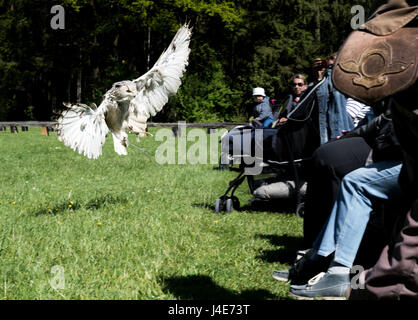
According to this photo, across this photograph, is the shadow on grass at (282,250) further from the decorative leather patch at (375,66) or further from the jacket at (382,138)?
the decorative leather patch at (375,66)

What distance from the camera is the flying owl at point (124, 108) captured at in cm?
645

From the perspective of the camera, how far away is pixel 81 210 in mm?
6156

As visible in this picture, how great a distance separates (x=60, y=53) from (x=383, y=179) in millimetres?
36808

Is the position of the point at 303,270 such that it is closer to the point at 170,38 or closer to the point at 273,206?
the point at 273,206

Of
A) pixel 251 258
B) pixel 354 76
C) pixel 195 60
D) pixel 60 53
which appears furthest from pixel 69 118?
pixel 60 53

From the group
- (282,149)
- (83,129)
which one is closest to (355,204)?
(282,149)

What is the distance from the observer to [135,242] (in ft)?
15.2

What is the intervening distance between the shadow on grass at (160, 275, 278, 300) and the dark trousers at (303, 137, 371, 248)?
2.26 ft

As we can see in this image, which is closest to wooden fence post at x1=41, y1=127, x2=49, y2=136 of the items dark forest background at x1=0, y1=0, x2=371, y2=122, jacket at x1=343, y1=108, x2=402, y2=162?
dark forest background at x1=0, y1=0, x2=371, y2=122

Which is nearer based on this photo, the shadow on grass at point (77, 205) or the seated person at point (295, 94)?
the shadow on grass at point (77, 205)

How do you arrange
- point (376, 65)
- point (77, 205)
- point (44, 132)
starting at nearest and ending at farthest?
1. point (376, 65)
2. point (77, 205)
3. point (44, 132)

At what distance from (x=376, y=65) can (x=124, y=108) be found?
18.7 ft

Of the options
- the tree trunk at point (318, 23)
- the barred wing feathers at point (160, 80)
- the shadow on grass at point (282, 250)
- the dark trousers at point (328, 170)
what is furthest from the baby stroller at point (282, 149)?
the tree trunk at point (318, 23)

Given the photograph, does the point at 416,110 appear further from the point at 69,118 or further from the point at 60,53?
the point at 60,53
